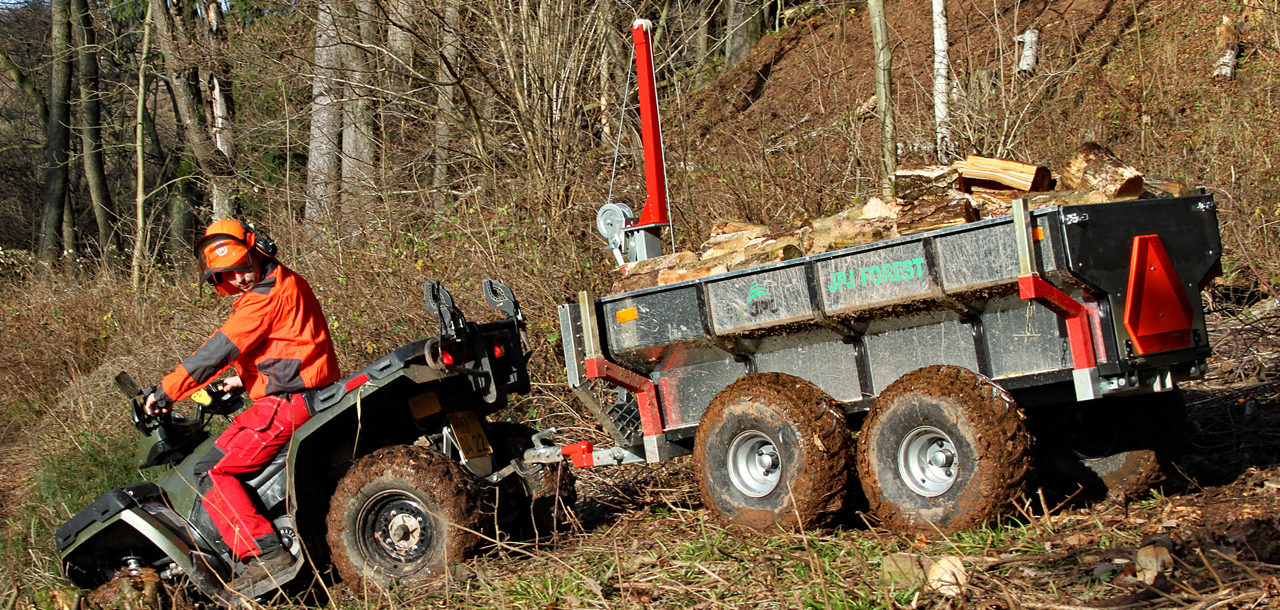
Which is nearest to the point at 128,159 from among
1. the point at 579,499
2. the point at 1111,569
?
the point at 579,499

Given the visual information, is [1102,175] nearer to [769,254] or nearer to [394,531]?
[769,254]

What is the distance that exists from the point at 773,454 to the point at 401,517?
1863 mm

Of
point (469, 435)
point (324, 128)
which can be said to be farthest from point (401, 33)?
point (469, 435)

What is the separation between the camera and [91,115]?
66.5 feet

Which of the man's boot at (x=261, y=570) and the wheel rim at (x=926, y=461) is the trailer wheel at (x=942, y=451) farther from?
the man's boot at (x=261, y=570)

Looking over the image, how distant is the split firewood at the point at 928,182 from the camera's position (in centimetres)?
594

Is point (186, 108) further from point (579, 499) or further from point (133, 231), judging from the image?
point (579, 499)

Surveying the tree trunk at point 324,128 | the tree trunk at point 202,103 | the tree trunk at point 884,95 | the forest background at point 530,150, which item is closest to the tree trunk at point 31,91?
the tree trunk at point 202,103

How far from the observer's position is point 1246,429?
20.9ft

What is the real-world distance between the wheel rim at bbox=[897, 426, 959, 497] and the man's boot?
9.87 feet

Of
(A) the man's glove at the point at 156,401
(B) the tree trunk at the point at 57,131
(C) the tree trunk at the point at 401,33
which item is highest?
(B) the tree trunk at the point at 57,131

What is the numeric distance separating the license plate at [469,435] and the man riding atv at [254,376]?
685mm

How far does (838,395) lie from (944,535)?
3.65ft

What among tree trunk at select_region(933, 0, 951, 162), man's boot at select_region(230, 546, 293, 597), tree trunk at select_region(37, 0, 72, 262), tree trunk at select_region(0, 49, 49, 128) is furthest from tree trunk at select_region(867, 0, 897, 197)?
tree trunk at select_region(0, 49, 49, 128)
